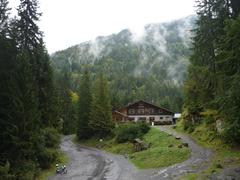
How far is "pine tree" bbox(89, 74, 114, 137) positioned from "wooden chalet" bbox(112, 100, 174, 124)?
79.2ft

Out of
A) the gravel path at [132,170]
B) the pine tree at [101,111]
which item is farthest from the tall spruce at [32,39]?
the pine tree at [101,111]

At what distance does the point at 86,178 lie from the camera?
33375 millimetres

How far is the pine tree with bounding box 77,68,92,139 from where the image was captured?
75625 mm

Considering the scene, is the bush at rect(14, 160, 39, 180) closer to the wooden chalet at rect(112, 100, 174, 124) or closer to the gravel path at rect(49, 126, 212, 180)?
the gravel path at rect(49, 126, 212, 180)

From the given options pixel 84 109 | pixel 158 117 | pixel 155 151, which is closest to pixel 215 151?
pixel 155 151

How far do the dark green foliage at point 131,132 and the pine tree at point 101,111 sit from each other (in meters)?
5.96

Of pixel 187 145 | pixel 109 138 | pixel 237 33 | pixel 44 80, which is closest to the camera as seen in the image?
pixel 237 33

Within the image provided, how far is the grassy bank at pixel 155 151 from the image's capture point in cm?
3741

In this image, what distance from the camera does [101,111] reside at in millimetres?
69000

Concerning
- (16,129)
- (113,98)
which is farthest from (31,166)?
(113,98)

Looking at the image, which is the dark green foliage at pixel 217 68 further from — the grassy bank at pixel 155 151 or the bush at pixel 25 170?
the bush at pixel 25 170

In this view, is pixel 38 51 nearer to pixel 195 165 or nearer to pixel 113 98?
pixel 195 165

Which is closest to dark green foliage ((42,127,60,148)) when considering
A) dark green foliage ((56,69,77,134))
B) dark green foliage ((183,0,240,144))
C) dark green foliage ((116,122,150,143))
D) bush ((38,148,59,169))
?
bush ((38,148,59,169))

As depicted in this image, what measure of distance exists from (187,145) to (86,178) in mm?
14483
